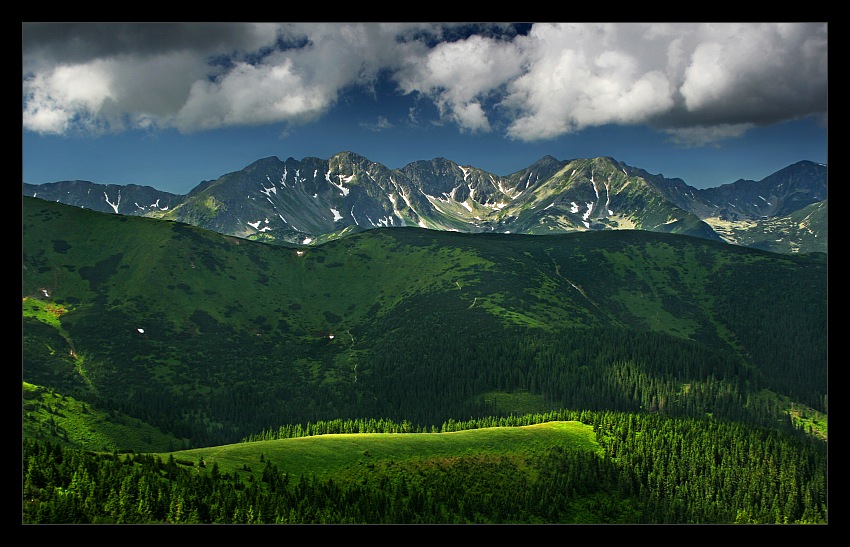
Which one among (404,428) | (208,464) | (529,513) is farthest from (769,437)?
(208,464)
